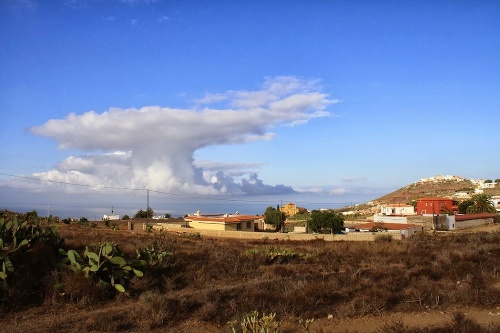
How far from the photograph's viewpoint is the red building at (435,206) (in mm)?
81438

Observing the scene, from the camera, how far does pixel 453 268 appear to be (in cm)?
1438

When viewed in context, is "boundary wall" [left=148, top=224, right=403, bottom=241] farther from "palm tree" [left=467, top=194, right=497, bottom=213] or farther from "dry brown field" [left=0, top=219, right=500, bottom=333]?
"palm tree" [left=467, top=194, right=497, bottom=213]

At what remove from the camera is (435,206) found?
268 feet

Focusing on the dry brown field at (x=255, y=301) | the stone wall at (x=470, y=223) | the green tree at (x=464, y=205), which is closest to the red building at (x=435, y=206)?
the green tree at (x=464, y=205)

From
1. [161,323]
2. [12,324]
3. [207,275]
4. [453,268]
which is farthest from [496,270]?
[12,324]

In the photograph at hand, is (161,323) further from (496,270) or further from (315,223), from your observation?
(315,223)

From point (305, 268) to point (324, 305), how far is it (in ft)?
17.6

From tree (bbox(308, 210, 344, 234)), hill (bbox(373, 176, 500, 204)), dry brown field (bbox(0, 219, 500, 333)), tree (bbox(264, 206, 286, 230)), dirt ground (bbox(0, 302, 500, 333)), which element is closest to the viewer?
dirt ground (bbox(0, 302, 500, 333))

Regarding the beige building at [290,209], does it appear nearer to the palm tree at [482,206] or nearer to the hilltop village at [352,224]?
the hilltop village at [352,224]

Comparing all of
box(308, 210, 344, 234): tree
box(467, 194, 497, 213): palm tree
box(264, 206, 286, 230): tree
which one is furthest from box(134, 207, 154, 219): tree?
box(467, 194, 497, 213): palm tree

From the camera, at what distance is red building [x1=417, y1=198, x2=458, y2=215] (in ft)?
267

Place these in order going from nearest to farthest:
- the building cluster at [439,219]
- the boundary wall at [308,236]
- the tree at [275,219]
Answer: the boundary wall at [308,236] < the building cluster at [439,219] < the tree at [275,219]

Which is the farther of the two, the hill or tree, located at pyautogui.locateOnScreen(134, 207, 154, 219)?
the hill

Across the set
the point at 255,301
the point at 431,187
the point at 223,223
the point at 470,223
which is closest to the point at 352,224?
the point at 470,223
